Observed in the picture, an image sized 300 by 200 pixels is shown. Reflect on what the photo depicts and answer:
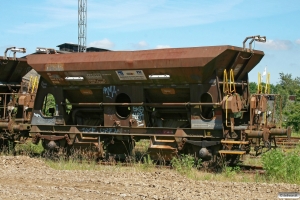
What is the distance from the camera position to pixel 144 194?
9.27m

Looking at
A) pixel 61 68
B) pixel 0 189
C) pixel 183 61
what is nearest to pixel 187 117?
pixel 183 61

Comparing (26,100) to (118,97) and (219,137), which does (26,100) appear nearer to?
(118,97)

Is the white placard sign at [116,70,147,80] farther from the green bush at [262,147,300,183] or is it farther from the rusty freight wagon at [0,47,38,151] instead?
the green bush at [262,147,300,183]

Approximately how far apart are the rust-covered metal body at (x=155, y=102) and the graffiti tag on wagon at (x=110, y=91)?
33 mm

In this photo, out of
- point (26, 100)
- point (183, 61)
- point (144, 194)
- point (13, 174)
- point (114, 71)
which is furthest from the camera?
point (26, 100)

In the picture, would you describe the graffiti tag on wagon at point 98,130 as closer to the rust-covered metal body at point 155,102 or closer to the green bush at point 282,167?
the rust-covered metal body at point 155,102

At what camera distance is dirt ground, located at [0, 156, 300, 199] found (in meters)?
9.16

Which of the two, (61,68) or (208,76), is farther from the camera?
(61,68)

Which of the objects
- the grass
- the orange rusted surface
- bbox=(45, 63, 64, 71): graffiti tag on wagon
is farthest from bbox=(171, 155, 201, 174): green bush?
bbox=(45, 63, 64, 71): graffiti tag on wagon

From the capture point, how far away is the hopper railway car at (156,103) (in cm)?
1362

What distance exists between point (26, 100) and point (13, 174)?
562cm

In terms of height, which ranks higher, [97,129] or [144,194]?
[97,129]

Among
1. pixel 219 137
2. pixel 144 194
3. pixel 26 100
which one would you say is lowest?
pixel 144 194

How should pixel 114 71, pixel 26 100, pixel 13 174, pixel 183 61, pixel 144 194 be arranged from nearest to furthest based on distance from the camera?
pixel 144 194
pixel 13 174
pixel 183 61
pixel 114 71
pixel 26 100
